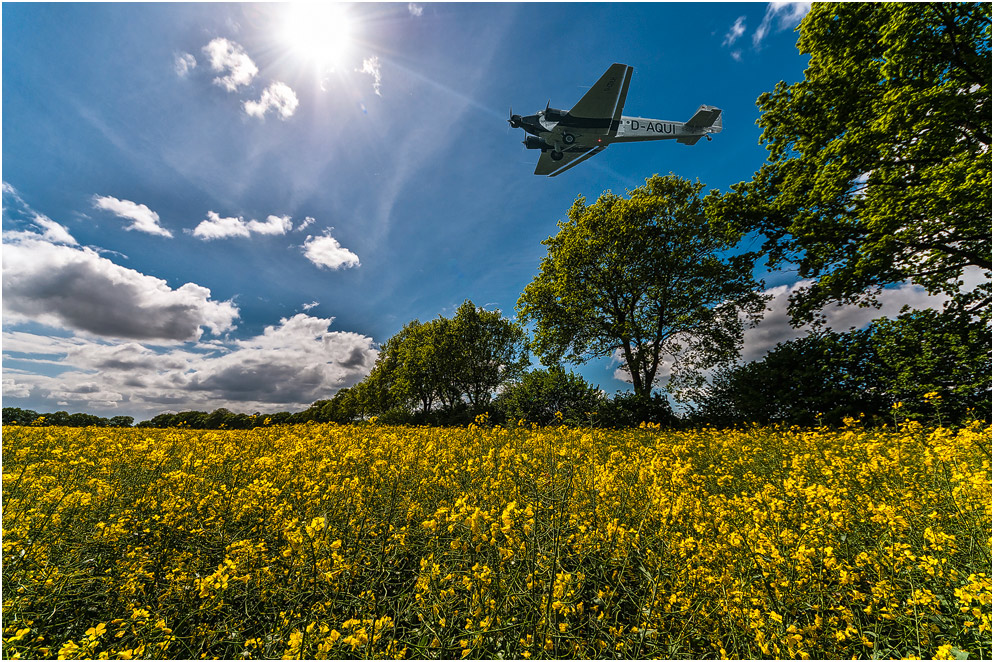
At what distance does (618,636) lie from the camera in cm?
231

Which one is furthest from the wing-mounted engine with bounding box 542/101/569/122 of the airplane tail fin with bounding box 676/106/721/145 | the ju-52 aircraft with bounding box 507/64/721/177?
the airplane tail fin with bounding box 676/106/721/145

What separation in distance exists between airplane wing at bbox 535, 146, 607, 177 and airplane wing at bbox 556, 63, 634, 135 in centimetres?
113

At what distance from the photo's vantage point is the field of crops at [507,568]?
2.25m

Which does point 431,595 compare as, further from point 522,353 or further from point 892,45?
point 522,353

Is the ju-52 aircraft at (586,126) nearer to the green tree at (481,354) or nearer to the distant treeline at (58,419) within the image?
the green tree at (481,354)

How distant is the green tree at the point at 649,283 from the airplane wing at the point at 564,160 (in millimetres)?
2406

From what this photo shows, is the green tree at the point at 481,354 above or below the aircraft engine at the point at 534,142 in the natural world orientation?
below

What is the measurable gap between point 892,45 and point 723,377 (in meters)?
11.3

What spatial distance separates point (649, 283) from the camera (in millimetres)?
17500

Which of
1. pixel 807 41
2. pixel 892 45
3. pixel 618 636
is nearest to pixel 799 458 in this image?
pixel 618 636

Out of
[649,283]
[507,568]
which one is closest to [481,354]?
[649,283]

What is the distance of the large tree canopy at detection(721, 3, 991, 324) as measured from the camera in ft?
33.4

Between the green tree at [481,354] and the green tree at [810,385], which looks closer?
the green tree at [810,385]

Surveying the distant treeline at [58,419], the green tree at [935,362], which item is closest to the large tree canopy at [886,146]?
the green tree at [935,362]
